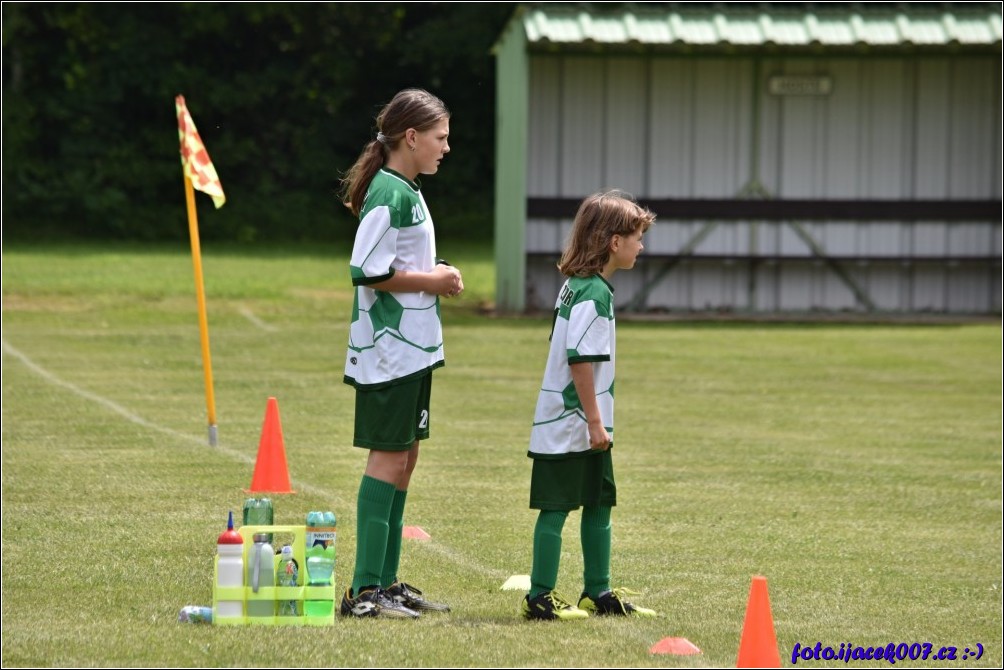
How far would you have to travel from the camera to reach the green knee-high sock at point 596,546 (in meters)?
6.46

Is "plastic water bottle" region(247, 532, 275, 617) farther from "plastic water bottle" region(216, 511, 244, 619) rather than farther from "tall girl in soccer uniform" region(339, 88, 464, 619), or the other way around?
"tall girl in soccer uniform" region(339, 88, 464, 619)

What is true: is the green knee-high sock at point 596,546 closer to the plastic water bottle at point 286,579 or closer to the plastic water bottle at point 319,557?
the plastic water bottle at point 319,557

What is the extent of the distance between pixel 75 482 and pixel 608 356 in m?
4.68

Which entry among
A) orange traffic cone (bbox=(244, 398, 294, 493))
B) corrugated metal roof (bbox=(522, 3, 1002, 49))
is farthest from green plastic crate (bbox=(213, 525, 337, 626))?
corrugated metal roof (bbox=(522, 3, 1002, 49))

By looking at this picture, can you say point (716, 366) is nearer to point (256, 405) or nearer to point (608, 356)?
point (256, 405)

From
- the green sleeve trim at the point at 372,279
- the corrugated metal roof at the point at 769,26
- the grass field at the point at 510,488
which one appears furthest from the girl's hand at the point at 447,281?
the corrugated metal roof at the point at 769,26

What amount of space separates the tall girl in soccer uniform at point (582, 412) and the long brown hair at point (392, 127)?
2.33ft

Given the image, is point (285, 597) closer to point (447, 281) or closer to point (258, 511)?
point (258, 511)

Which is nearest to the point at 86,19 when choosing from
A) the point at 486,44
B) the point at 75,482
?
the point at 486,44

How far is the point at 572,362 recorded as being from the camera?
629cm

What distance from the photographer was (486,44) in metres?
37.1

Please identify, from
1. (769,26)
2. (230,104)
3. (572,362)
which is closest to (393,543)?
(572,362)

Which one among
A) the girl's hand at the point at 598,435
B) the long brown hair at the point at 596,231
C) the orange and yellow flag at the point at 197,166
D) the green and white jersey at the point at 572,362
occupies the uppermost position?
the orange and yellow flag at the point at 197,166

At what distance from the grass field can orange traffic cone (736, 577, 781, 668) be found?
34 centimetres
